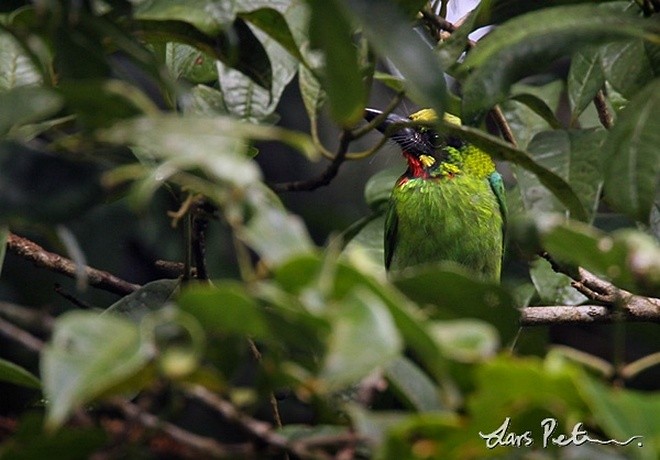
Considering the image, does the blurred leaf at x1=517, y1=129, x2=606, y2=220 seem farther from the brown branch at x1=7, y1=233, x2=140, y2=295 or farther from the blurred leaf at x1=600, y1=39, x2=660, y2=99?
the brown branch at x1=7, y1=233, x2=140, y2=295

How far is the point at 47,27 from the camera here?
1.10m

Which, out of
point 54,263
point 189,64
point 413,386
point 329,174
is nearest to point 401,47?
point 413,386

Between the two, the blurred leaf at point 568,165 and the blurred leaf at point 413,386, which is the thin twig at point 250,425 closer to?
the blurred leaf at point 413,386

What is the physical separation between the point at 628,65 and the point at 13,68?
103cm

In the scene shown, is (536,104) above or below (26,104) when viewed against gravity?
below

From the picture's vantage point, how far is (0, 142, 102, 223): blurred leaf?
1.01m

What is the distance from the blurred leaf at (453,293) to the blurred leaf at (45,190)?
0.31 m

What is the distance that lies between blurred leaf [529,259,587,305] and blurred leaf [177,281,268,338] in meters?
1.55

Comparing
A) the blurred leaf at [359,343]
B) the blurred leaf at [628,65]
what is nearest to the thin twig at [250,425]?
the blurred leaf at [359,343]

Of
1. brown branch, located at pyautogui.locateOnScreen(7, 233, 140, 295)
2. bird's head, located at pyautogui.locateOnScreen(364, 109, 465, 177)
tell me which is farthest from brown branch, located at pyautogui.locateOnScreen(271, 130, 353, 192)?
bird's head, located at pyautogui.locateOnScreen(364, 109, 465, 177)

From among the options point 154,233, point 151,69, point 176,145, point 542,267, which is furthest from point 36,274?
point 176,145

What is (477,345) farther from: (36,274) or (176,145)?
(36,274)

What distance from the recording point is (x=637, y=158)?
129 centimetres

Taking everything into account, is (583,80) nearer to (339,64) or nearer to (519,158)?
(519,158)
